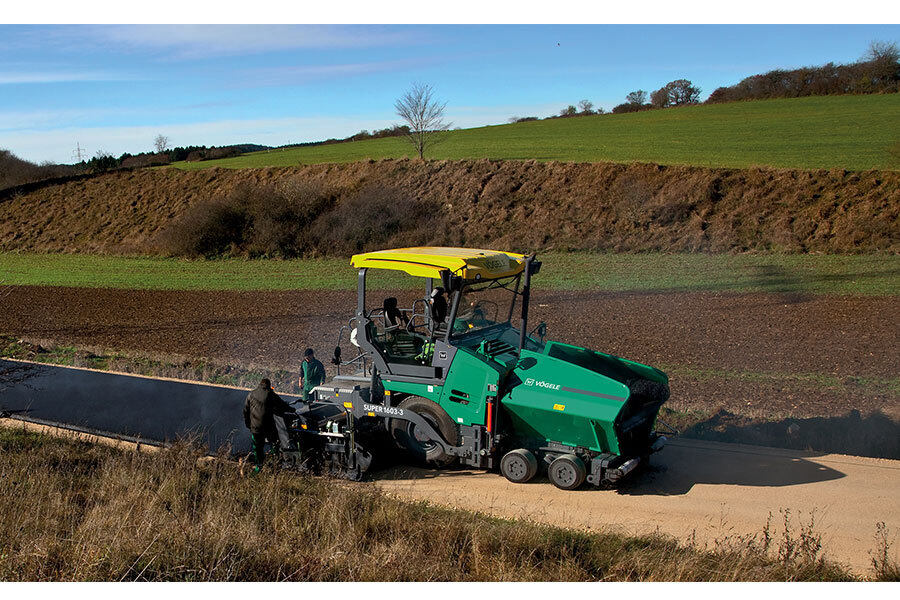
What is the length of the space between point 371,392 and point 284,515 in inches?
99.1

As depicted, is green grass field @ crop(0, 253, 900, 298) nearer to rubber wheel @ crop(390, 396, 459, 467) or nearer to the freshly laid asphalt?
the freshly laid asphalt

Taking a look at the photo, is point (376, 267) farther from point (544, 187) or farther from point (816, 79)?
point (816, 79)

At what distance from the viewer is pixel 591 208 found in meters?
34.2

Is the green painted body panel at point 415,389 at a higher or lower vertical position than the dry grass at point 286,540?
higher

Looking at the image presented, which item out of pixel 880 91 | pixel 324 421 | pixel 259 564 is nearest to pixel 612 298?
pixel 324 421

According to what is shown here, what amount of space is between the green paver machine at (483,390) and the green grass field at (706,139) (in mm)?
30237

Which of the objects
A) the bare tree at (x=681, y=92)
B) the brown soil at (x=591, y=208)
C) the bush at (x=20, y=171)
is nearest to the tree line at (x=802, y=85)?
the bare tree at (x=681, y=92)

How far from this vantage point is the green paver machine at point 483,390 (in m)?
7.84

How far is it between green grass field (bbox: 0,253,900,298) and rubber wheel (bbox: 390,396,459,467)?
1568 centimetres

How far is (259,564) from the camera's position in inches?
203

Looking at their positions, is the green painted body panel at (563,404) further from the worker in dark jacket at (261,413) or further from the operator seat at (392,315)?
the worker in dark jacket at (261,413)

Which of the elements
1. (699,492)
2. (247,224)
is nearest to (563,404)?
(699,492)

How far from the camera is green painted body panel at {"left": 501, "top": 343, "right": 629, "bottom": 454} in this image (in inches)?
302

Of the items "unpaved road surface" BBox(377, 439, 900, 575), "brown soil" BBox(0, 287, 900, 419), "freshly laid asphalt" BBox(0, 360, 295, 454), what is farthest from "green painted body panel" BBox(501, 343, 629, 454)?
"brown soil" BBox(0, 287, 900, 419)
